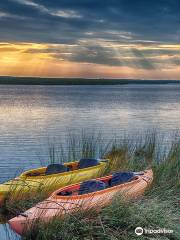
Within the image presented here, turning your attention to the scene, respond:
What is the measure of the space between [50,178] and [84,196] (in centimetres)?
239

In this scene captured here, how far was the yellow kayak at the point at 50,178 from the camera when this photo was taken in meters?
10.9

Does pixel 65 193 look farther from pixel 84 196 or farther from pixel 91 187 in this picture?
pixel 84 196

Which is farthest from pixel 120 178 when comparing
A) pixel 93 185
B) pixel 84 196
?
pixel 84 196

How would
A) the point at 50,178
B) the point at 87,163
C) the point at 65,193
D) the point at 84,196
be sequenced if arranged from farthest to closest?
the point at 87,163 → the point at 50,178 → the point at 65,193 → the point at 84,196

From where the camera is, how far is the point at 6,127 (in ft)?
114

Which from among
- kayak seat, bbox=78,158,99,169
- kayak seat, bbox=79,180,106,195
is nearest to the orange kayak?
kayak seat, bbox=79,180,106,195

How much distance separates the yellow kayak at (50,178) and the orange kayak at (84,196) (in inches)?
46.4

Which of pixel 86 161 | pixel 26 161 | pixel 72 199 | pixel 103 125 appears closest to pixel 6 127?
pixel 103 125

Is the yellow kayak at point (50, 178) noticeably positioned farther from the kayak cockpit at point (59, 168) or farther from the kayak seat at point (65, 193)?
the kayak seat at point (65, 193)

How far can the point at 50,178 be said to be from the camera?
38.0 feet

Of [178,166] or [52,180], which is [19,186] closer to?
[52,180]

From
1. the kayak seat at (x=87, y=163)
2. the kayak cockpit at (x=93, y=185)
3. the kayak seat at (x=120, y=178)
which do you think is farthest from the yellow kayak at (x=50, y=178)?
the kayak seat at (x=120, y=178)

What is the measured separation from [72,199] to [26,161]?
35.9 ft

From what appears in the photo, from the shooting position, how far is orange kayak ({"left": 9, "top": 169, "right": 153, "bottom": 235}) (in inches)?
339
